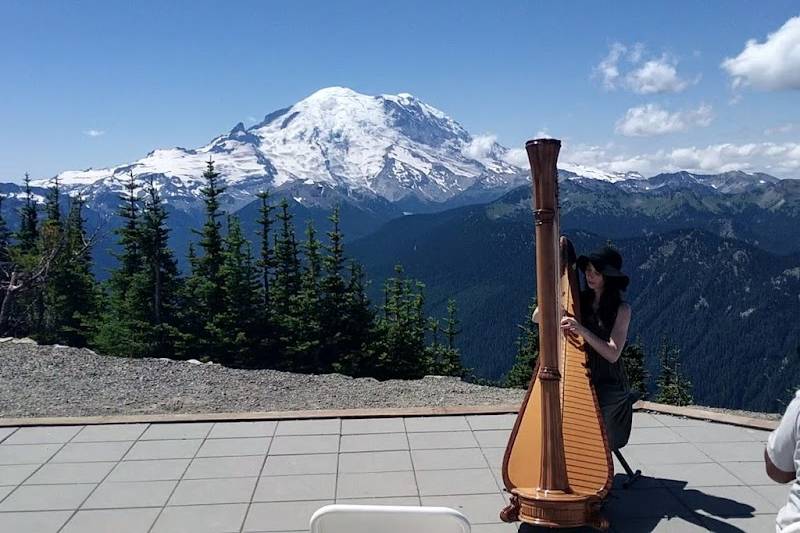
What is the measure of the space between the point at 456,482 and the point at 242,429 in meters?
2.29

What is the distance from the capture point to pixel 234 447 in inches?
247

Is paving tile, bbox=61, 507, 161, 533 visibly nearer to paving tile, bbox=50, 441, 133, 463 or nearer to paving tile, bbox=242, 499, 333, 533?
paving tile, bbox=242, 499, 333, 533

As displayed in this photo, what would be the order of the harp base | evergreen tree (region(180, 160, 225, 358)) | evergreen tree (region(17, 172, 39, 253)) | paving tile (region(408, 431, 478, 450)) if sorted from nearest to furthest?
the harp base → paving tile (region(408, 431, 478, 450)) → evergreen tree (region(180, 160, 225, 358)) → evergreen tree (region(17, 172, 39, 253))

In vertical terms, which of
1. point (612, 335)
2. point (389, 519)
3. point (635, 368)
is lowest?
point (635, 368)

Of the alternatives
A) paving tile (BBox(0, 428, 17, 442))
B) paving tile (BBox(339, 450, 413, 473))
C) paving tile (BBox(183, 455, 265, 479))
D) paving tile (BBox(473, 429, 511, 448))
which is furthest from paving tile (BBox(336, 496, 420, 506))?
paving tile (BBox(0, 428, 17, 442))

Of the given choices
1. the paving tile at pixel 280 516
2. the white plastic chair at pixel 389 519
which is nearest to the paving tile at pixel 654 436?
the paving tile at pixel 280 516

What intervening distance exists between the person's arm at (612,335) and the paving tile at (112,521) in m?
3.01

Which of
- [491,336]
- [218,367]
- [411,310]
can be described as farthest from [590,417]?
[491,336]

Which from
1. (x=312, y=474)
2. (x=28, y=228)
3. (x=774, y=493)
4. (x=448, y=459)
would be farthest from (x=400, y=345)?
(x=774, y=493)

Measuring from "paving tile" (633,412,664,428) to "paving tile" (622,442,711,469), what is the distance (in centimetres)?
49

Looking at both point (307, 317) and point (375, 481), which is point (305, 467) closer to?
point (375, 481)

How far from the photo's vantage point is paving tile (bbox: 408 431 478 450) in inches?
246

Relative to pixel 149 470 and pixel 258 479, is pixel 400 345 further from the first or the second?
pixel 258 479

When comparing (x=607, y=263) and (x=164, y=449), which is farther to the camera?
(x=164, y=449)
